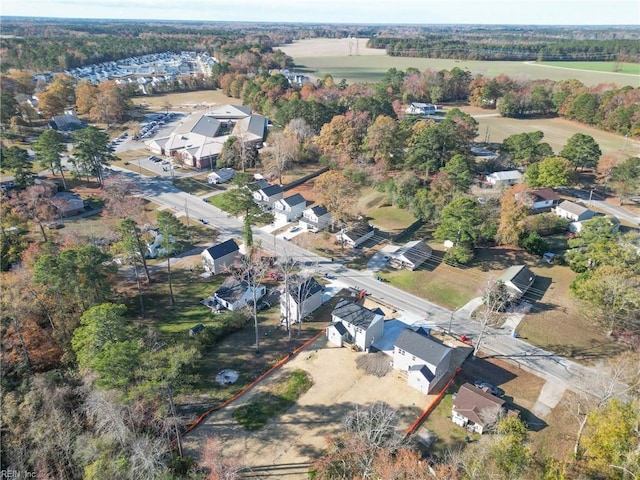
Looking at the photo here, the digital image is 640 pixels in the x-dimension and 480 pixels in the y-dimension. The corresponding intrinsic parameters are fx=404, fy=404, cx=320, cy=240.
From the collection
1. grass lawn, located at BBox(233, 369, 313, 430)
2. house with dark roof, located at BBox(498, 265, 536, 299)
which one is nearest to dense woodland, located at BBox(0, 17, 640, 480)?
grass lawn, located at BBox(233, 369, 313, 430)

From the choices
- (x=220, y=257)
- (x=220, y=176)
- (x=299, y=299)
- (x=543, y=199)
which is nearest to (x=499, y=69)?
(x=543, y=199)

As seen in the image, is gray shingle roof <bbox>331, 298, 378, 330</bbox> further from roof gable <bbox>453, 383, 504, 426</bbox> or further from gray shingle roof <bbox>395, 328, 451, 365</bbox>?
roof gable <bbox>453, 383, 504, 426</bbox>

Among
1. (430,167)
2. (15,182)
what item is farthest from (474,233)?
(15,182)

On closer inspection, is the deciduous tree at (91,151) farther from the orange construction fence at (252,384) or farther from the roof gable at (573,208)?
the roof gable at (573,208)

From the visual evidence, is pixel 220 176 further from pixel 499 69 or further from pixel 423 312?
pixel 499 69

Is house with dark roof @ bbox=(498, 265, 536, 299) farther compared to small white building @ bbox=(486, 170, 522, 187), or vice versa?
small white building @ bbox=(486, 170, 522, 187)

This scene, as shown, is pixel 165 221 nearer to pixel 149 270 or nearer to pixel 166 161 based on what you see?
pixel 149 270
